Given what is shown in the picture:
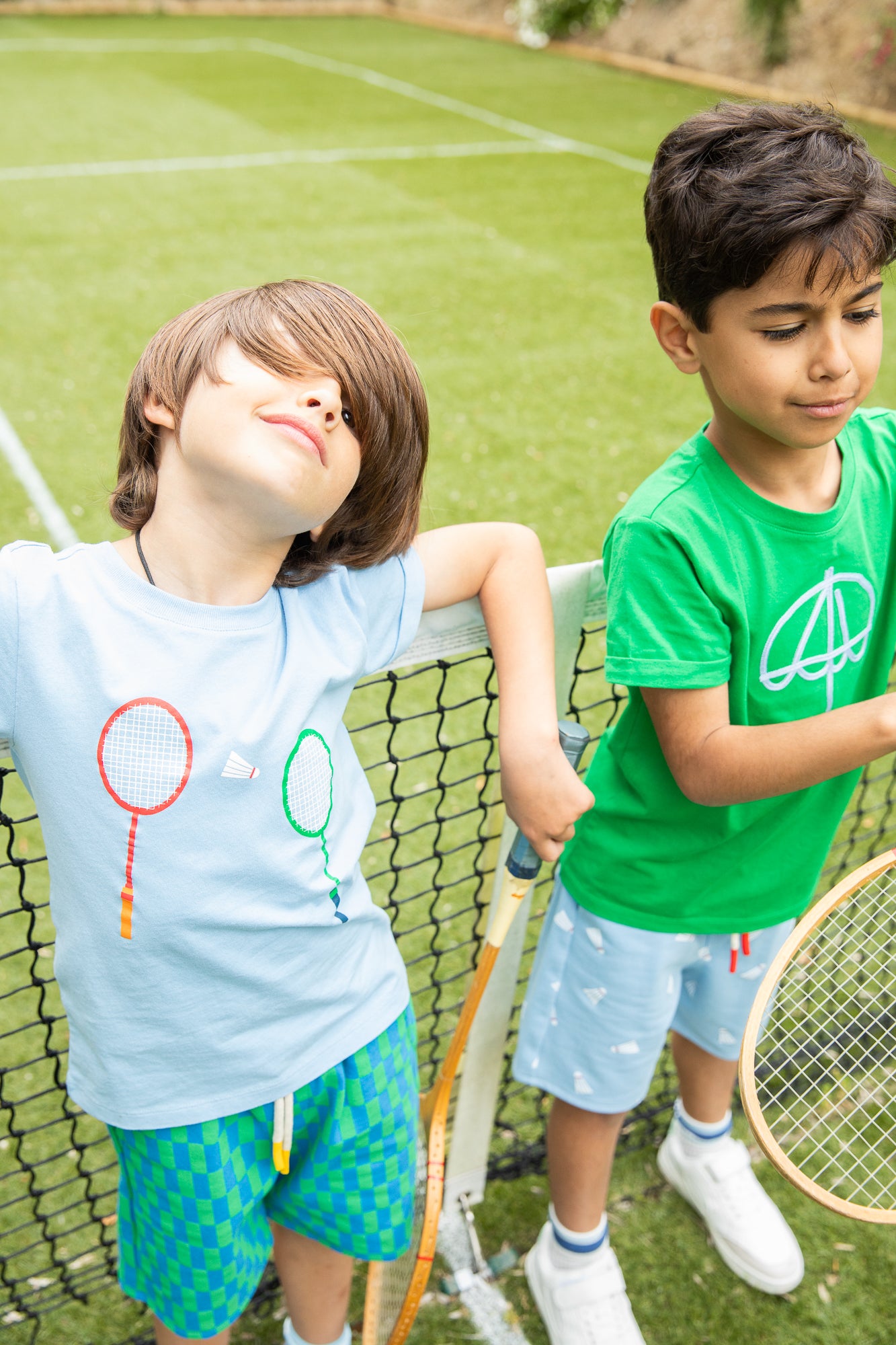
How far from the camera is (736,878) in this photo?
1861mm

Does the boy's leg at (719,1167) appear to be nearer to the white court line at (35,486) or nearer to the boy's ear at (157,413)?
the boy's ear at (157,413)

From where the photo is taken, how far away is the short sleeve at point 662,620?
1569 mm

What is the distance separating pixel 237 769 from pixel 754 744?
667mm

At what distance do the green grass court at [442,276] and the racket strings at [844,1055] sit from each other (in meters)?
0.23

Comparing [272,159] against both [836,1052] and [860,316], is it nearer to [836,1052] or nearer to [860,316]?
[836,1052]

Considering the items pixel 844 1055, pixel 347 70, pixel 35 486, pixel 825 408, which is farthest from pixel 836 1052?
pixel 347 70

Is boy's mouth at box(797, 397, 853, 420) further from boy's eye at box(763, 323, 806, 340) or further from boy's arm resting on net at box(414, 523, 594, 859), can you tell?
boy's arm resting on net at box(414, 523, 594, 859)

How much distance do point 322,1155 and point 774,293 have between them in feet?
4.20

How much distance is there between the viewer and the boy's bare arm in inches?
60.6

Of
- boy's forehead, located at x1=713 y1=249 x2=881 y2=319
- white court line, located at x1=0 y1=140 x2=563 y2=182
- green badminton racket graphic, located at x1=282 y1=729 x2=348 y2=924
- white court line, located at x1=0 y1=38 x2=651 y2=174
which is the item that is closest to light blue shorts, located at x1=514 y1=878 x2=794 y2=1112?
green badminton racket graphic, located at x1=282 y1=729 x2=348 y2=924

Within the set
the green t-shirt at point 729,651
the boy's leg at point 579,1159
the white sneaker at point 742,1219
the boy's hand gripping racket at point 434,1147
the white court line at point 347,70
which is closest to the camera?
the green t-shirt at point 729,651

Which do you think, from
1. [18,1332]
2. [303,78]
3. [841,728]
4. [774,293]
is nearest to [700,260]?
[774,293]

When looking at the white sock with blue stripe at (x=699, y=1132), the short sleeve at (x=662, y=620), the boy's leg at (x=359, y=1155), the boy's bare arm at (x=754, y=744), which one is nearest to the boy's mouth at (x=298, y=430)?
the short sleeve at (x=662, y=620)

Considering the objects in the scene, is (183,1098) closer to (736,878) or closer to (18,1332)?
(736,878)
